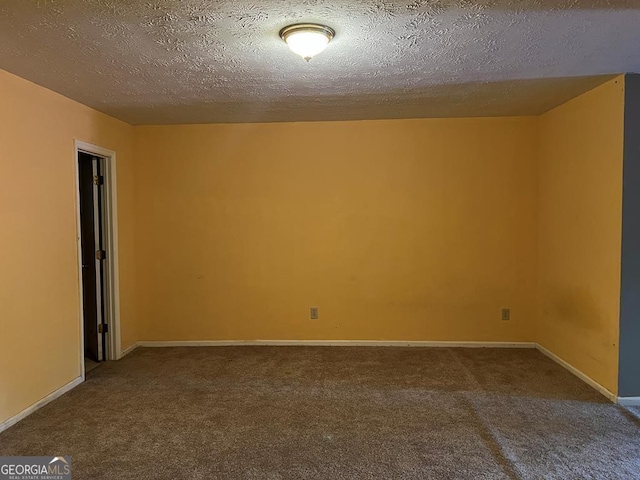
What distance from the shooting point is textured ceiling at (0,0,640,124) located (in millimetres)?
1953

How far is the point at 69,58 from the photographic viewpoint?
98.4 inches

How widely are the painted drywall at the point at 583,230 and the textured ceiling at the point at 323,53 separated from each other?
10.8 inches

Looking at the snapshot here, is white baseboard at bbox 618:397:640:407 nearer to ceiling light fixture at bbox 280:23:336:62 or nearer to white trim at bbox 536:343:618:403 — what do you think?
white trim at bbox 536:343:618:403

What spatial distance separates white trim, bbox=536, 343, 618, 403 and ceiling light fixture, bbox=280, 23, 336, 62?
3134mm

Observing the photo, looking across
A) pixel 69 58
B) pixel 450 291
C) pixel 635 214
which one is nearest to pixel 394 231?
pixel 450 291

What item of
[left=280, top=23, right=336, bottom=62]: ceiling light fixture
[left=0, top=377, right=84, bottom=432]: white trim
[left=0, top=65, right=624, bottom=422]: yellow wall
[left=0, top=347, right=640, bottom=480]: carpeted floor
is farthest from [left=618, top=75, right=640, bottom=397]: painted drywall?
[left=0, top=377, right=84, bottom=432]: white trim

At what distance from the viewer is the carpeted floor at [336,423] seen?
7.54ft

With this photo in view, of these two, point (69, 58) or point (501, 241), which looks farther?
point (501, 241)

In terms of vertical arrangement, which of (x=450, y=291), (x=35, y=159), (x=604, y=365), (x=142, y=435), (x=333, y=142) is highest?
(x=333, y=142)

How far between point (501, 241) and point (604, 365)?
150 cm

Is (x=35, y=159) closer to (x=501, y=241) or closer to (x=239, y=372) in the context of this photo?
(x=239, y=372)

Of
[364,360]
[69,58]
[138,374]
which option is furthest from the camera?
[364,360]

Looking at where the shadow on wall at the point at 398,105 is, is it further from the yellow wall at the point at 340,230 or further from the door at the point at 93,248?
the door at the point at 93,248

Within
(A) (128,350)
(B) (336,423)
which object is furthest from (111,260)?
(B) (336,423)
